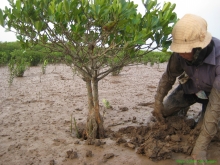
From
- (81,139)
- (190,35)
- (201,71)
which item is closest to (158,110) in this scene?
(201,71)

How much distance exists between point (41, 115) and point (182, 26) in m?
2.42

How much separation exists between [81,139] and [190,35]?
163 cm

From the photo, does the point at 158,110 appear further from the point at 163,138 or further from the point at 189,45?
the point at 189,45

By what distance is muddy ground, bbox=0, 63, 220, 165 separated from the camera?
7.98 feet

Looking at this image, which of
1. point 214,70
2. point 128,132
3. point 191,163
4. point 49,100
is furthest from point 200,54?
point 49,100

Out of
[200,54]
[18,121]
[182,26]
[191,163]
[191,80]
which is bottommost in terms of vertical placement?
[191,163]

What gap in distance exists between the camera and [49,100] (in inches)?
181

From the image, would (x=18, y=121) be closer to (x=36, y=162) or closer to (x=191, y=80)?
(x=36, y=162)

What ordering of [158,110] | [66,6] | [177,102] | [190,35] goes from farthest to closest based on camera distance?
1. [177,102]
2. [158,110]
3. [190,35]
4. [66,6]

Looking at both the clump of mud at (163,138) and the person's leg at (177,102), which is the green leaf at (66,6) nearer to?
the clump of mud at (163,138)

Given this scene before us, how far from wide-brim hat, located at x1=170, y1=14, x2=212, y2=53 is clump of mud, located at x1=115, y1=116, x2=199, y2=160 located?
0.95 metres

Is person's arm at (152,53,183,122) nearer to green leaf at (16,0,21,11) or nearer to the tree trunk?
the tree trunk

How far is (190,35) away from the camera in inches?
90.0

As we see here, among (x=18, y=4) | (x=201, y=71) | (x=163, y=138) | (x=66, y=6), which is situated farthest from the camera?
(x=163, y=138)
